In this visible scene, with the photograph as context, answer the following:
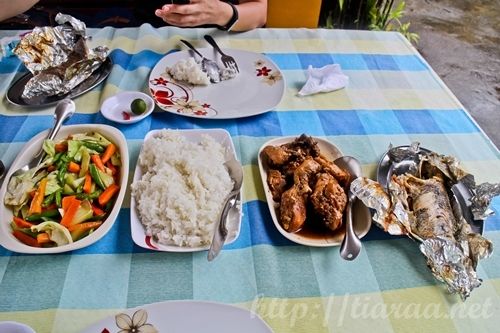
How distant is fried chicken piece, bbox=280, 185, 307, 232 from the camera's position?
2.75 ft

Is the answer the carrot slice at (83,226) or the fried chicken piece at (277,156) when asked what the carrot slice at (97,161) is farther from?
the fried chicken piece at (277,156)

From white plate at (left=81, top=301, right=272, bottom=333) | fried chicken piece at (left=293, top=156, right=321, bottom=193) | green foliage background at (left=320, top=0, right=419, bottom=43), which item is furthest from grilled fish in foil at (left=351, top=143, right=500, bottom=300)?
green foliage background at (left=320, top=0, right=419, bottom=43)

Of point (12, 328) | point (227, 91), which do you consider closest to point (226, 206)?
point (12, 328)

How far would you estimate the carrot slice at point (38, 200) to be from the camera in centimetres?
80

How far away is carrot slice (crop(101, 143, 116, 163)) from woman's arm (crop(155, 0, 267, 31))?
571mm

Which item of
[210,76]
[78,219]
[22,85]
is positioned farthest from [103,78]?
[78,219]

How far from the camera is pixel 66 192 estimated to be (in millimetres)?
853

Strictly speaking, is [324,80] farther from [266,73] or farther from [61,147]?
[61,147]

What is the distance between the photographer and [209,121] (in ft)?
3.76

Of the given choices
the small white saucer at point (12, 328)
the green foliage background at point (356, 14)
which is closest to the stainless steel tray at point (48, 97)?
the small white saucer at point (12, 328)

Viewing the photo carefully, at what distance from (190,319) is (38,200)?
0.42 m

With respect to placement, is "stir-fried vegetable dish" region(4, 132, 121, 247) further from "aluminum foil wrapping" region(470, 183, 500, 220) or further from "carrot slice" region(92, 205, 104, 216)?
"aluminum foil wrapping" region(470, 183, 500, 220)

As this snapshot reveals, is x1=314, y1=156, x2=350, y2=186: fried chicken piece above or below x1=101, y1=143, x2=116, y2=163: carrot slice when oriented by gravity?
below

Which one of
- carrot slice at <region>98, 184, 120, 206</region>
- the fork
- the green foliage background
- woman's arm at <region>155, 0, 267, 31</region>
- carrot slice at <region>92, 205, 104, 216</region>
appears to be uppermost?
woman's arm at <region>155, 0, 267, 31</region>
